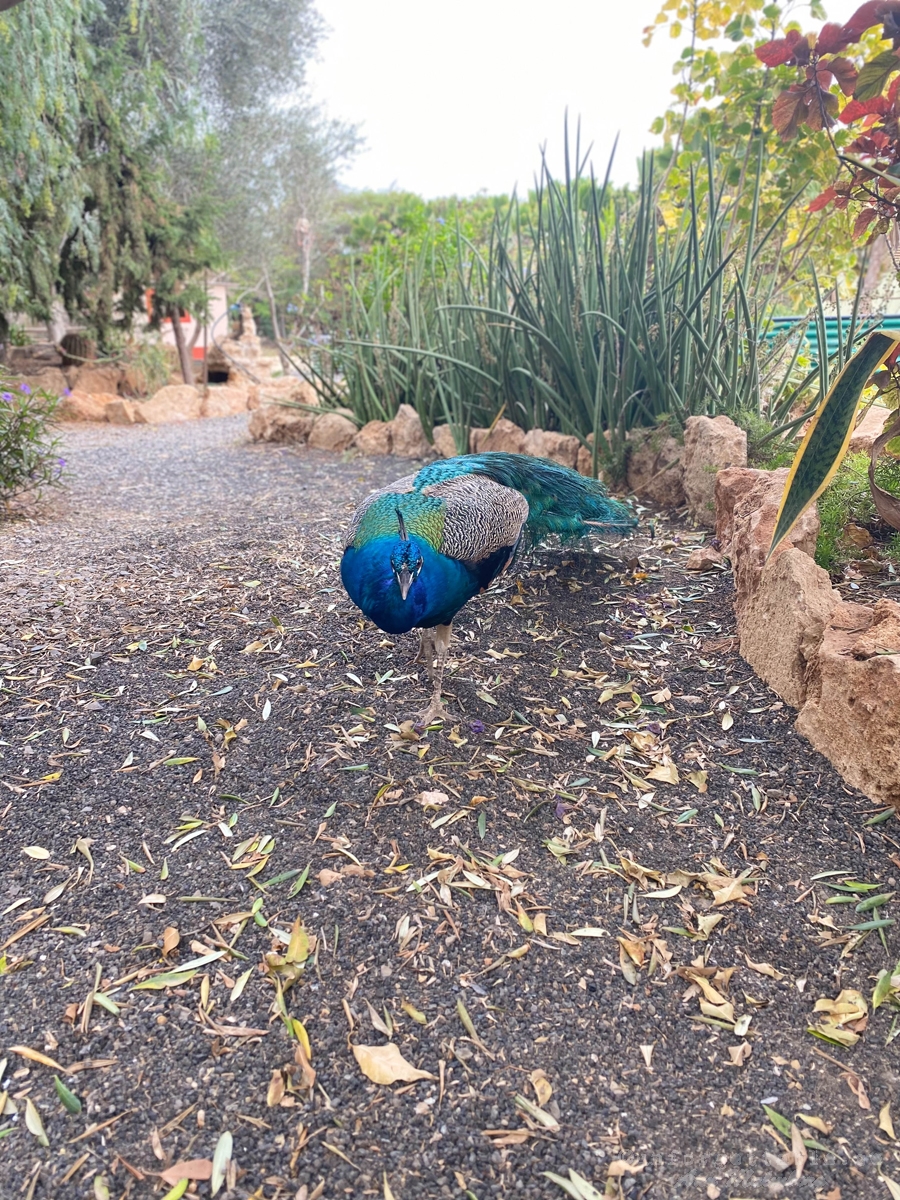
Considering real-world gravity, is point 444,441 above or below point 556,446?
below

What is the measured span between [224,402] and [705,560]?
865 centimetres

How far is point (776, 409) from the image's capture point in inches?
151

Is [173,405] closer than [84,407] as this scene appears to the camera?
No

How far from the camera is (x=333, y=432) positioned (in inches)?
242

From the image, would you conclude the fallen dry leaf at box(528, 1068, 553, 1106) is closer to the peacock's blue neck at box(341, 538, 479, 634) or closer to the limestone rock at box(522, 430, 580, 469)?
the peacock's blue neck at box(341, 538, 479, 634)

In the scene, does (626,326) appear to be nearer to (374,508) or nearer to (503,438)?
(503,438)

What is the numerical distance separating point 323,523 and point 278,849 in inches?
93.1

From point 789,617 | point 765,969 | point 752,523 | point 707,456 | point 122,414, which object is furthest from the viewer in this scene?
point 122,414

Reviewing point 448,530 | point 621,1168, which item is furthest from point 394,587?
point 621,1168

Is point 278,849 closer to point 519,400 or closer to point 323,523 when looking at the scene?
point 323,523

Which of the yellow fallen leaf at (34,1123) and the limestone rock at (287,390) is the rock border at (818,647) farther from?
the limestone rock at (287,390)

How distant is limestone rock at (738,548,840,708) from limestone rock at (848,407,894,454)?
80cm

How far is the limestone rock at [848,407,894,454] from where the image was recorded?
2.96 meters

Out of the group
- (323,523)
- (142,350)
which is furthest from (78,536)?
(142,350)
